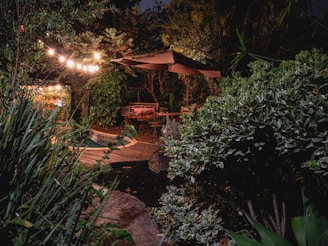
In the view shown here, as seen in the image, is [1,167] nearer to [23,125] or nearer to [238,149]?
[23,125]

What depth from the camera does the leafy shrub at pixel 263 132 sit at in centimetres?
235

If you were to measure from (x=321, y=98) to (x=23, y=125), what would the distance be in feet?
6.31

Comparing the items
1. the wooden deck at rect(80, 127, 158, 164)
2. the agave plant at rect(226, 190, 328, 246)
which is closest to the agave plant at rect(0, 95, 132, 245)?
the agave plant at rect(226, 190, 328, 246)

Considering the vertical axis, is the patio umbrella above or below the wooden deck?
above

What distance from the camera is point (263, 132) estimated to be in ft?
8.96

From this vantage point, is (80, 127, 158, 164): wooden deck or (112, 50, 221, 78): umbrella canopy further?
(80, 127, 158, 164): wooden deck

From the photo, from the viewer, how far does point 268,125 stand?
8.54 feet

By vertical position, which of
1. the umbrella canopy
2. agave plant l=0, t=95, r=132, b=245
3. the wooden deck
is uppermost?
the umbrella canopy

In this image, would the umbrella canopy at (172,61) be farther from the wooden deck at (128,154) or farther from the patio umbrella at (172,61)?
the wooden deck at (128,154)

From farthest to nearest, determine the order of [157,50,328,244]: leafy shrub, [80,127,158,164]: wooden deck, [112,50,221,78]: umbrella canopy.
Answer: [80,127,158,164]: wooden deck → [112,50,221,78]: umbrella canopy → [157,50,328,244]: leafy shrub

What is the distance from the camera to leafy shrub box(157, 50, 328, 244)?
92.4 inches

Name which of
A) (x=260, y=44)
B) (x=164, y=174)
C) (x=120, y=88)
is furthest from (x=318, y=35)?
(x=120, y=88)

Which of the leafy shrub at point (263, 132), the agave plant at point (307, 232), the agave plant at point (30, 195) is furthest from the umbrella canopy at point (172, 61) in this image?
the agave plant at point (30, 195)

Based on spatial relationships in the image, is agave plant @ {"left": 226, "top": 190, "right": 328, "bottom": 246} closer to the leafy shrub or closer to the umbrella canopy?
the leafy shrub
